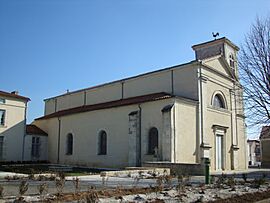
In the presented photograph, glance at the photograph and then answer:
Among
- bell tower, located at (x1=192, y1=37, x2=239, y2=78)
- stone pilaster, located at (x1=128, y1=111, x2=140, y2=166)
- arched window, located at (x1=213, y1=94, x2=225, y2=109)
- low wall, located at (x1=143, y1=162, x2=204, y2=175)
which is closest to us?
low wall, located at (x1=143, y1=162, x2=204, y2=175)

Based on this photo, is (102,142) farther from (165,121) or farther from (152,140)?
(165,121)

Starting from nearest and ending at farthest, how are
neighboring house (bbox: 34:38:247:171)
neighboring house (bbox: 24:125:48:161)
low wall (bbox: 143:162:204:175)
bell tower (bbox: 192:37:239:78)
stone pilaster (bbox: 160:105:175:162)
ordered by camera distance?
1. low wall (bbox: 143:162:204:175)
2. stone pilaster (bbox: 160:105:175:162)
3. neighboring house (bbox: 34:38:247:171)
4. bell tower (bbox: 192:37:239:78)
5. neighboring house (bbox: 24:125:48:161)

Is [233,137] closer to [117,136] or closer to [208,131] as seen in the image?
[208,131]

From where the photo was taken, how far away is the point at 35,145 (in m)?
37.6

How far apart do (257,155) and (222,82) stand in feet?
216

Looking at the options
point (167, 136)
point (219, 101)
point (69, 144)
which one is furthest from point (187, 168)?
point (69, 144)

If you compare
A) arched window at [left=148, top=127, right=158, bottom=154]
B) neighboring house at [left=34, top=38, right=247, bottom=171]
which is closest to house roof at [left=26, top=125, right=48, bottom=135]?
neighboring house at [left=34, top=38, right=247, bottom=171]

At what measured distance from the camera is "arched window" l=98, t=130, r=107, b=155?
31.8 m

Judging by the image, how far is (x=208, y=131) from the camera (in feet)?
95.1

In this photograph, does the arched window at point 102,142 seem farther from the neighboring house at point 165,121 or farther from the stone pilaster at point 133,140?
the stone pilaster at point 133,140

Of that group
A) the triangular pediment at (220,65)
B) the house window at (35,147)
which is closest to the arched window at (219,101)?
the triangular pediment at (220,65)

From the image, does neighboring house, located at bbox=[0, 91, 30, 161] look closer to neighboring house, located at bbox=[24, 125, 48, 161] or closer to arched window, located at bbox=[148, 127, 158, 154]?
neighboring house, located at bbox=[24, 125, 48, 161]

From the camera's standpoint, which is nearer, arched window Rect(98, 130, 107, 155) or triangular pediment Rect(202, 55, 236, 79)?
triangular pediment Rect(202, 55, 236, 79)

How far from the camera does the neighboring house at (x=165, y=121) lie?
26647 millimetres
